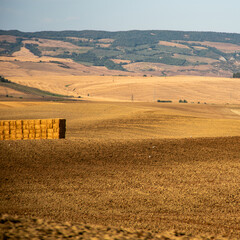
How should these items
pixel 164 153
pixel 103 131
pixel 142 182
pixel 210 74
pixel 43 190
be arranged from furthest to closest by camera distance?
1. pixel 210 74
2. pixel 103 131
3. pixel 164 153
4. pixel 142 182
5. pixel 43 190

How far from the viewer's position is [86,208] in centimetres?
878

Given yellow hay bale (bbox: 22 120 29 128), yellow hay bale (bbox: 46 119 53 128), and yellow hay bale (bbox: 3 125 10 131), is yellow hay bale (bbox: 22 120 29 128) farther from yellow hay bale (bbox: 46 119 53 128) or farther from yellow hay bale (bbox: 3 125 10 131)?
yellow hay bale (bbox: 46 119 53 128)

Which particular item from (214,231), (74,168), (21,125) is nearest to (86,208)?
(214,231)

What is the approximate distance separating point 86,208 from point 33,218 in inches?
72.9

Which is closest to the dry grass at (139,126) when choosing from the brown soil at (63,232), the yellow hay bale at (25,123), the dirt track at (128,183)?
the yellow hay bale at (25,123)

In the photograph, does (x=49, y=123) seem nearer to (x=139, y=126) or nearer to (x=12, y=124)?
(x=12, y=124)

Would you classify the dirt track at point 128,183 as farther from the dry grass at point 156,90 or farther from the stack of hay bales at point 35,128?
the dry grass at point 156,90

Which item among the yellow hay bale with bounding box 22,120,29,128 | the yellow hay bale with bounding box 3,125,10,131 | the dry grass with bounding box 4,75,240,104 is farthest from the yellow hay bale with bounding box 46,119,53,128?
the dry grass with bounding box 4,75,240,104

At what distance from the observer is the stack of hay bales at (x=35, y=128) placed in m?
19.3

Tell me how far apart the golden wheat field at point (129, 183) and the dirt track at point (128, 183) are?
0.02m

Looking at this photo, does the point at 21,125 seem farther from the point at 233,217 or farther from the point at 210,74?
the point at 210,74

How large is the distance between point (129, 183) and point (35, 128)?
9099 millimetres

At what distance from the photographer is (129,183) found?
37.3 ft

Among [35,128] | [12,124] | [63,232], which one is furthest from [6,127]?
[63,232]
